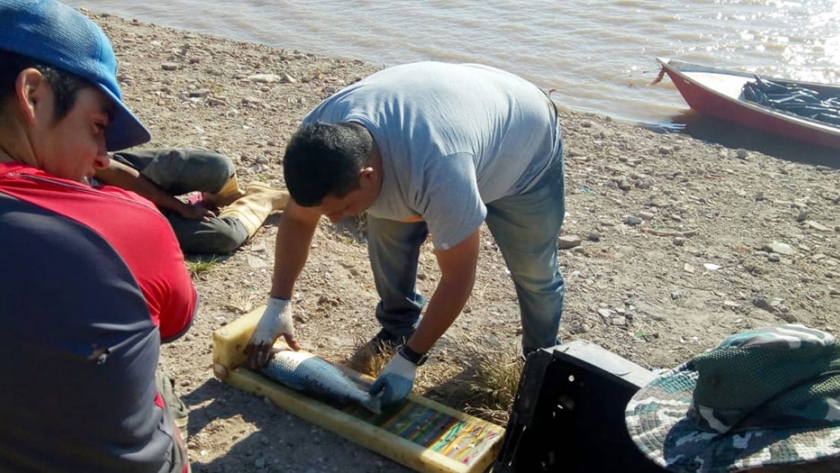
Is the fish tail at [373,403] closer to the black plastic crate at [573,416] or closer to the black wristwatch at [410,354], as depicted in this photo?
the black wristwatch at [410,354]

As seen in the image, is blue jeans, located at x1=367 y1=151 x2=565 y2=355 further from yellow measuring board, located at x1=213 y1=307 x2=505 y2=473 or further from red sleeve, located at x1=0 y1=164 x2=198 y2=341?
red sleeve, located at x1=0 y1=164 x2=198 y2=341

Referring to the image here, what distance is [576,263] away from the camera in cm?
520

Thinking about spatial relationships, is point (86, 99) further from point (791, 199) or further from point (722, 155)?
point (722, 155)

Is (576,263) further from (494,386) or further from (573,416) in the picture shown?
(573,416)

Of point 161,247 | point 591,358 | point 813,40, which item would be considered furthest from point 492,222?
point 813,40

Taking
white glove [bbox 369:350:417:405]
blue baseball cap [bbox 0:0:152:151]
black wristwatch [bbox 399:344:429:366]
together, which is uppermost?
blue baseball cap [bbox 0:0:152:151]

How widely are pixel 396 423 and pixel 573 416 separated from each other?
735 mm

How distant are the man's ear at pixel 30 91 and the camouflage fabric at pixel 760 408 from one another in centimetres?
138

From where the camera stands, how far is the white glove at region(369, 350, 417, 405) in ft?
10.3

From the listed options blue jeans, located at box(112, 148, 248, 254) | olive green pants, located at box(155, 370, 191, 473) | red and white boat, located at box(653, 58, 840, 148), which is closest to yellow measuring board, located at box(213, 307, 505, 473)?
olive green pants, located at box(155, 370, 191, 473)

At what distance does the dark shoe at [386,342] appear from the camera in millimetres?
3773

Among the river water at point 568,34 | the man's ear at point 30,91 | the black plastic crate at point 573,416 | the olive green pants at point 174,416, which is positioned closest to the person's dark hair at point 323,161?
the olive green pants at point 174,416

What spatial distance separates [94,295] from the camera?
61.6 inches

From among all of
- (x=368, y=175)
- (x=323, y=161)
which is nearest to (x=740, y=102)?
(x=368, y=175)
